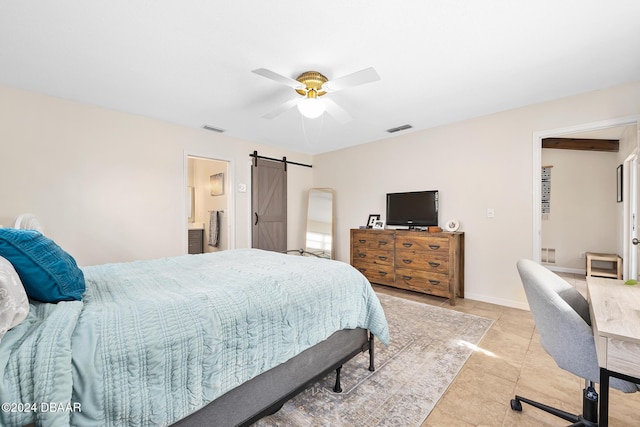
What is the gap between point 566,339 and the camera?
4.18 ft

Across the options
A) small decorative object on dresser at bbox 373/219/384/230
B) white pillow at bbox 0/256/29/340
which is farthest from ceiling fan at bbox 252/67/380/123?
small decorative object on dresser at bbox 373/219/384/230

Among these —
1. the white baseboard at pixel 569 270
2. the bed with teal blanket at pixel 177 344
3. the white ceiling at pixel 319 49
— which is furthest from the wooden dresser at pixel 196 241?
the white baseboard at pixel 569 270

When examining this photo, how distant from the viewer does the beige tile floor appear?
5.01 feet

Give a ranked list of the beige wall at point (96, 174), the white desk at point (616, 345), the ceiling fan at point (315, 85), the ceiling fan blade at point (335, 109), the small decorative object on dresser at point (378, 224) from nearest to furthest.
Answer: the white desk at point (616, 345) < the ceiling fan at point (315, 85) < the ceiling fan blade at point (335, 109) < the beige wall at point (96, 174) < the small decorative object on dresser at point (378, 224)

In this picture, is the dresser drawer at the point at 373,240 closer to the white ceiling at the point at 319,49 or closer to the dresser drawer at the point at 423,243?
the dresser drawer at the point at 423,243

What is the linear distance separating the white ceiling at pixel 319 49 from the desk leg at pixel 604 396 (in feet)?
6.46

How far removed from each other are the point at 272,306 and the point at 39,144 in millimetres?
3319

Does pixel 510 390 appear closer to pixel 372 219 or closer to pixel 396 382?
pixel 396 382

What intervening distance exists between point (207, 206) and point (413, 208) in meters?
4.09

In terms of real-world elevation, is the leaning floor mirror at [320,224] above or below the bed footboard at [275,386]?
above

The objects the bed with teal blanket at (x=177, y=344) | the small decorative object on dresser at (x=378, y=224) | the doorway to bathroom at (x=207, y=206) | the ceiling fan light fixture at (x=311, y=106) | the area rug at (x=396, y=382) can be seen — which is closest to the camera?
the bed with teal blanket at (x=177, y=344)

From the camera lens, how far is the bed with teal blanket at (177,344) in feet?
2.61

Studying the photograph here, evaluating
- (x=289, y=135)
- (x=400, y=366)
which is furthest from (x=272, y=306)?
(x=289, y=135)

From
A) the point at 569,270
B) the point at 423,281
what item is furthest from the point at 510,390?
the point at 569,270
